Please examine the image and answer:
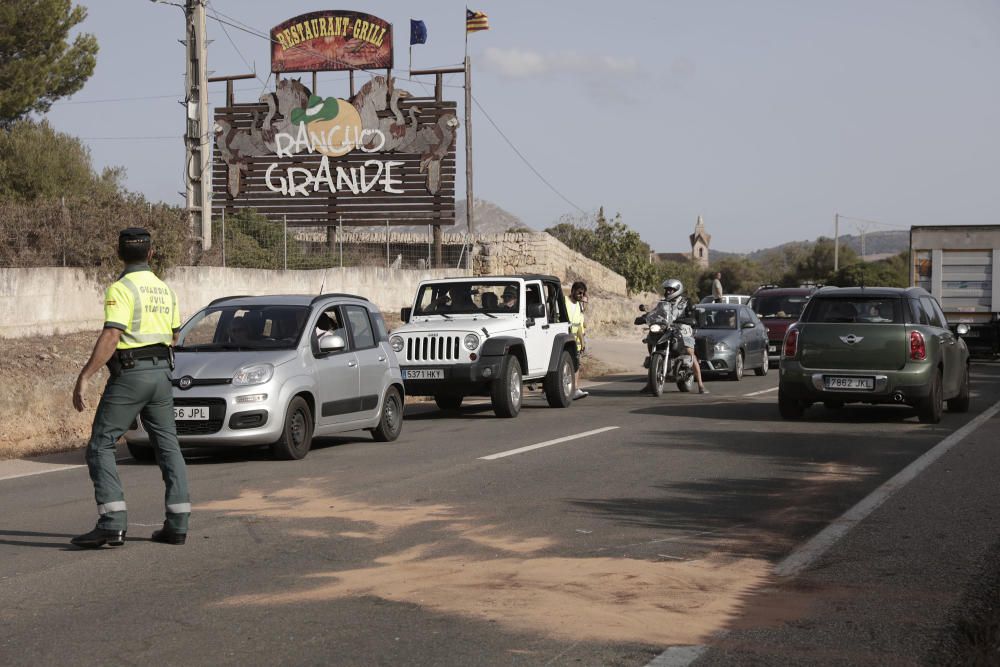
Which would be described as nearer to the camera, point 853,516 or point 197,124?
point 853,516

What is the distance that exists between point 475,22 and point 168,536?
3687 centimetres

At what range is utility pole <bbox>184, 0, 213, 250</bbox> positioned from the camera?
24828 millimetres

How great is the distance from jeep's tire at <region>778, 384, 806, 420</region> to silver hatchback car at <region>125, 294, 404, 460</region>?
5.09 meters

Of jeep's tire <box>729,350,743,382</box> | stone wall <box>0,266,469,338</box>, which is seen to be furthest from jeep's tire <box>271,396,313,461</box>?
jeep's tire <box>729,350,743,382</box>

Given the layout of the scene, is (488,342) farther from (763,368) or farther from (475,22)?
(475,22)

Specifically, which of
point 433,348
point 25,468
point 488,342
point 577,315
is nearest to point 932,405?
point 488,342

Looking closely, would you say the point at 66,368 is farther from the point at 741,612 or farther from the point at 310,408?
the point at 741,612

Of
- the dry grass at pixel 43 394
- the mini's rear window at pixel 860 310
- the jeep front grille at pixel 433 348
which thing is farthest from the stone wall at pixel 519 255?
the mini's rear window at pixel 860 310

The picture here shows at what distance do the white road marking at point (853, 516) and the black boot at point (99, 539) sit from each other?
3897mm

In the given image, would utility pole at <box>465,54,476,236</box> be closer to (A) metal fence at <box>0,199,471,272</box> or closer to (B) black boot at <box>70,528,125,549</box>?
(A) metal fence at <box>0,199,471,272</box>

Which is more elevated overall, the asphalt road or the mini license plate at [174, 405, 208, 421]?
the mini license plate at [174, 405, 208, 421]

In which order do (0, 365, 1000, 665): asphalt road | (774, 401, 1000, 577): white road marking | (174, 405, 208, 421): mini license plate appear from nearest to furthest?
1. (0, 365, 1000, 665): asphalt road
2. (774, 401, 1000, 577): white road marking
3. (174, 405, 208, 421): mini license plate

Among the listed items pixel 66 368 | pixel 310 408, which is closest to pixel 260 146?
pixel 66 368

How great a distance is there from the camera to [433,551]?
7609 mm
